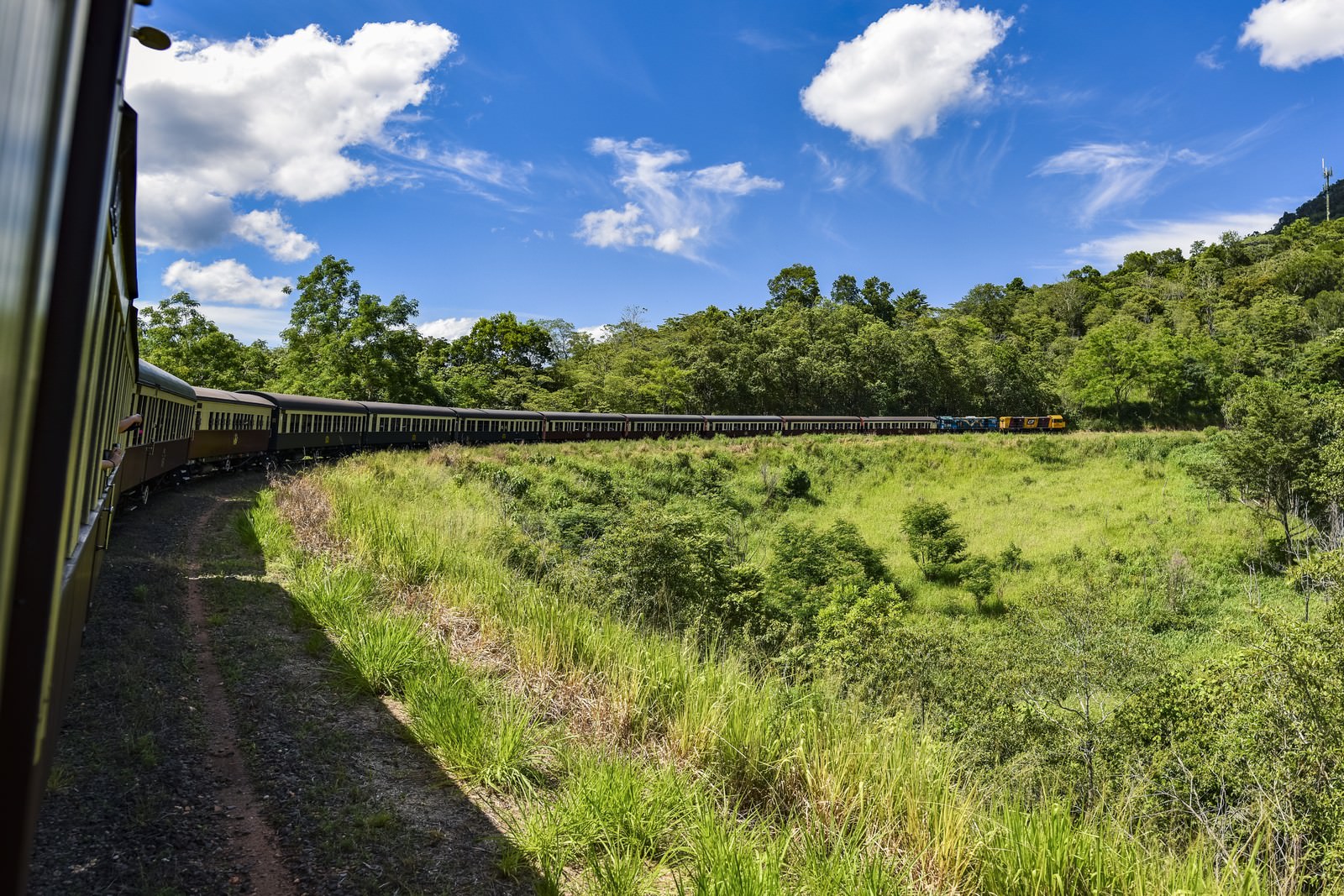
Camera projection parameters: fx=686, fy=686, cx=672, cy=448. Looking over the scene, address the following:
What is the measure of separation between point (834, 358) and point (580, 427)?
3424 centimetres

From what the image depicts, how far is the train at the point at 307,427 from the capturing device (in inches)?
458

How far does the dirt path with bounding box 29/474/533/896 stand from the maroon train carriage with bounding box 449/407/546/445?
79.7 feet

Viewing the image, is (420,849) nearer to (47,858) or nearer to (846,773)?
(47,858)

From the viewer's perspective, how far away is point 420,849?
358 cm

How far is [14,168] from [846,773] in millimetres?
4418

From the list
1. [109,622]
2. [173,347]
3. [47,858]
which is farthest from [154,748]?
[173,347]

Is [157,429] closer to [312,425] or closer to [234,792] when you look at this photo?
[234,792]

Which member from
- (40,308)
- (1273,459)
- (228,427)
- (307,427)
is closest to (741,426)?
(1273,459)

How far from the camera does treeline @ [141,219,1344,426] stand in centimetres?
3903

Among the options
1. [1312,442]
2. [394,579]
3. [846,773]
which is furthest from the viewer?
[1312,442]

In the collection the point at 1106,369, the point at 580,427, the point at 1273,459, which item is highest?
the point at 1106,369

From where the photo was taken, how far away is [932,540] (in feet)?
86.5

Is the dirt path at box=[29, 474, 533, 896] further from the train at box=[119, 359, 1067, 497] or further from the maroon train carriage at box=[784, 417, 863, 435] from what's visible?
the maroon train carriage at box=[784, 417, 863, 435]

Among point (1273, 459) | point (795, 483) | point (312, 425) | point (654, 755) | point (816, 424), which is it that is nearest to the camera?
point (654, 755)
